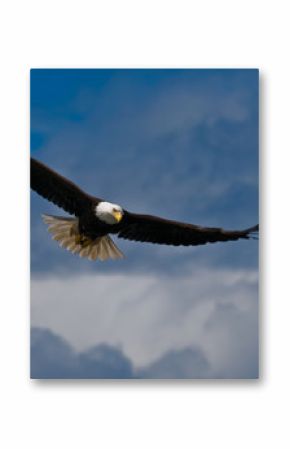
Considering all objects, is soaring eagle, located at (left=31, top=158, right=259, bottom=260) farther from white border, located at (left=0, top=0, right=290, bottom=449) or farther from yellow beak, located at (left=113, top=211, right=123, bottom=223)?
white border, located at (left=0, top=0, right=290, bottom=449)

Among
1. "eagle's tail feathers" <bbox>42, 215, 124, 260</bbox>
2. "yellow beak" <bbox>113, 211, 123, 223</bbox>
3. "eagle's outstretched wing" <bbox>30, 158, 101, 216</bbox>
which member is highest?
"eagle's outstretched wing" <bbox>30, 158, 101, 216</bbox>

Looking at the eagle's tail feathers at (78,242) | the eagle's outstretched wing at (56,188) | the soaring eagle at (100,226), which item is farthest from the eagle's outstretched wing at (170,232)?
the eagle's outstretched wing at (56,188)

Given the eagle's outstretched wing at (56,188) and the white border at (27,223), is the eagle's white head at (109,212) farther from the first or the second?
the white border at (27,223)

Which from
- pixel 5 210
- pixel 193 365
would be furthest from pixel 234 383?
pixel 5 210

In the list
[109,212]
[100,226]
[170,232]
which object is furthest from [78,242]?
[170,232]

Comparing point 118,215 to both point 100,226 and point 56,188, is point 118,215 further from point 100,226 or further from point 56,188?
point 56,188

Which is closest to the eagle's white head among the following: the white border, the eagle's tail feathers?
the eagle's tail feathers
